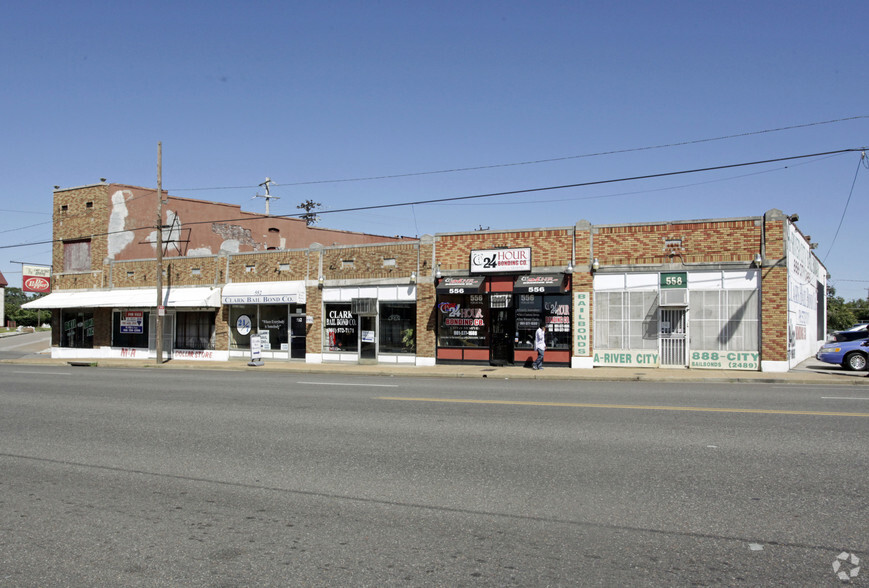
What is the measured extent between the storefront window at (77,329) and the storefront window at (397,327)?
709 inches

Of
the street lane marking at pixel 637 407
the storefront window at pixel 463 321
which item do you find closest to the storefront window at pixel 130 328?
the storefront window at pixel 463 321

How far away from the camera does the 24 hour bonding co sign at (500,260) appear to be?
23828 mm

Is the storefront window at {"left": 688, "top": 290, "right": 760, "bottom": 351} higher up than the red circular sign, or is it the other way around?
the red circular sign

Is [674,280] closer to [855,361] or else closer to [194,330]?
[855,361]

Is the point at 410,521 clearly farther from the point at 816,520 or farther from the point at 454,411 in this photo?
the point at 454,411

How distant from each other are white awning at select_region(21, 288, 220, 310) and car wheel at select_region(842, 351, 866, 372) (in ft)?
82.9

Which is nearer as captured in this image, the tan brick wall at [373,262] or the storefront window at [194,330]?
the tan brick wall at [373,262]

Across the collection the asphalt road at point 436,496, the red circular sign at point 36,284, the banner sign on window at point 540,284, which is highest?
the red circular sign at point 36,284

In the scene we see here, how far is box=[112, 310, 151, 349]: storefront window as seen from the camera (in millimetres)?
32625

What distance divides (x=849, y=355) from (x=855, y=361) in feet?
0.89

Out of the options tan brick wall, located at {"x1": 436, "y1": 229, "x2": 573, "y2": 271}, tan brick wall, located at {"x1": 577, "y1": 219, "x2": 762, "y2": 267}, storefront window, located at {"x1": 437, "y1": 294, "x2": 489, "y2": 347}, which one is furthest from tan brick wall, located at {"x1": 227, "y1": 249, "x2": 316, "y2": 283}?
tan brick wall, located at {"x1": 577, "y1": 219, "x2": 762, "y2": 267}

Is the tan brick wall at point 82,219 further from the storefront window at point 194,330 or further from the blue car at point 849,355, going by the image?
the blue car at point 849,355

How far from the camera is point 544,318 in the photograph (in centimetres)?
2364

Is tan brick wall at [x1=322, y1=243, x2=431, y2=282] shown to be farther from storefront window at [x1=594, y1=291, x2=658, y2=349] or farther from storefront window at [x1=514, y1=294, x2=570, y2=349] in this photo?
storefront window at [x1=594, y1=291, x2=658, y2=349]
